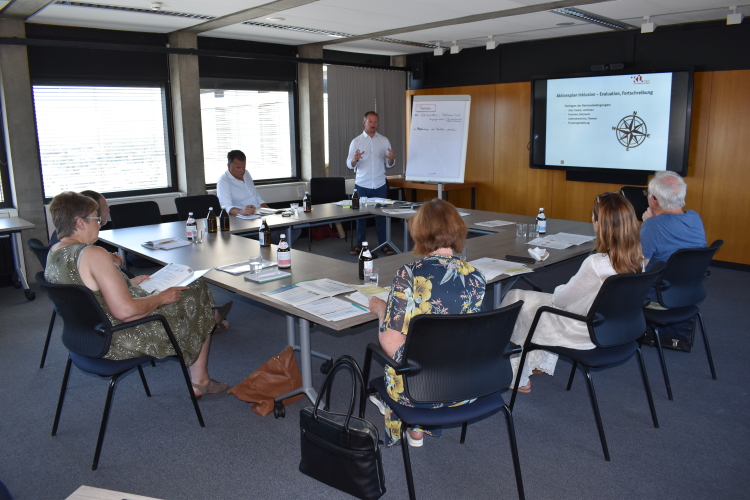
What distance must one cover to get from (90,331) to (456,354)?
1676 mm

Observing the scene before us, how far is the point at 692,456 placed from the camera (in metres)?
2.71

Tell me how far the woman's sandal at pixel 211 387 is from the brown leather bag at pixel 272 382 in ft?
0.33

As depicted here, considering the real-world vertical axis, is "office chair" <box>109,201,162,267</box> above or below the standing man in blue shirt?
below

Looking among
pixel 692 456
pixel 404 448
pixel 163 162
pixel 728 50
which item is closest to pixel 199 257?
pixel 404 448

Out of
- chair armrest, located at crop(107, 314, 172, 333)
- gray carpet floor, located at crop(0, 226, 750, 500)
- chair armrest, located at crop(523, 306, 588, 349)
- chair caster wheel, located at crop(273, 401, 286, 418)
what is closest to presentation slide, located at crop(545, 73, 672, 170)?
gray carpet floor, located at crop(0, 226, 750, 500)

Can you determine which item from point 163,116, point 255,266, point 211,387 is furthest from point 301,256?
point 163,116

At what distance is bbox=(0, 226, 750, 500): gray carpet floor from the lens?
2.51 m

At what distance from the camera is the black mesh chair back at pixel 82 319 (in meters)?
2.50

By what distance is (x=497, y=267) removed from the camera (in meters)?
3.42

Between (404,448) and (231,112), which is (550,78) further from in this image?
(404,448)

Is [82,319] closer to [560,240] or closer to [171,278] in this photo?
[171,278]

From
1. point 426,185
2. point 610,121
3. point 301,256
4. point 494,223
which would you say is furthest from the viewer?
point 426,185

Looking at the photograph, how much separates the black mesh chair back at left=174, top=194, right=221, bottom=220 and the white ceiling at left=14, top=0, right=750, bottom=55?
176 centimetres

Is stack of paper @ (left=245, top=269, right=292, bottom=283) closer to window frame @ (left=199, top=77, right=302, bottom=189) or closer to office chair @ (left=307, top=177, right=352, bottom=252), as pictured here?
office chair @ (left=307, top=177, right=352, bottom=252)
